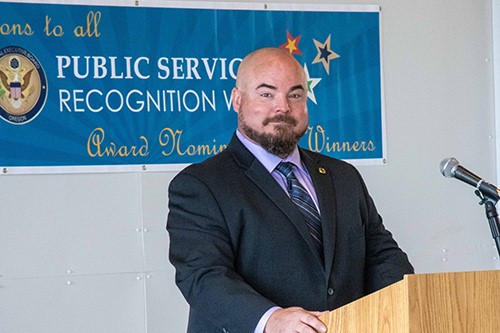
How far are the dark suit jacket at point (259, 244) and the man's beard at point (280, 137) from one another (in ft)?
0.19

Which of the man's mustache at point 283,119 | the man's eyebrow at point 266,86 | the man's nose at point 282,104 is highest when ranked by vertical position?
the man's eyebrow at point 266,86

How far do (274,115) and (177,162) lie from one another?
3.60 feet

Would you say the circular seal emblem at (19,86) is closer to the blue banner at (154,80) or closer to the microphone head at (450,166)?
the blue banner at (154,80)

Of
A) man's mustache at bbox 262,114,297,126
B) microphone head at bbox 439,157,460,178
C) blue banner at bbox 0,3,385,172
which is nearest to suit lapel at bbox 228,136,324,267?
man's mustache at bbox 262,114,297,126

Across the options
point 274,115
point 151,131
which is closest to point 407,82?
point 151,131

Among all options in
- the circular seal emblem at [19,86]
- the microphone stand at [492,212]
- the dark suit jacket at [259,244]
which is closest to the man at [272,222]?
the dark suit jacket at [259,244]

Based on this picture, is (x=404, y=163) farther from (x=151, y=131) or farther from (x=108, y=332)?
(x=108, y=332)

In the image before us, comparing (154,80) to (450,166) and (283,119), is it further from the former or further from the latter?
(450,166)

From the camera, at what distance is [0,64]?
3.48m

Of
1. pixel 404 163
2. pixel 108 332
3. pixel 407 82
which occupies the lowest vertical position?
pixel 108 332

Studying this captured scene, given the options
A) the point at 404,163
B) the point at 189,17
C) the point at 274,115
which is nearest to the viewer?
the point at 274,115

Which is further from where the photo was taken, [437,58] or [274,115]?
[437,58]

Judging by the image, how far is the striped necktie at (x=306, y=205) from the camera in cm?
259

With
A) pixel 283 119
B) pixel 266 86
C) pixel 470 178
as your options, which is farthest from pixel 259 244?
pixel 470 178
